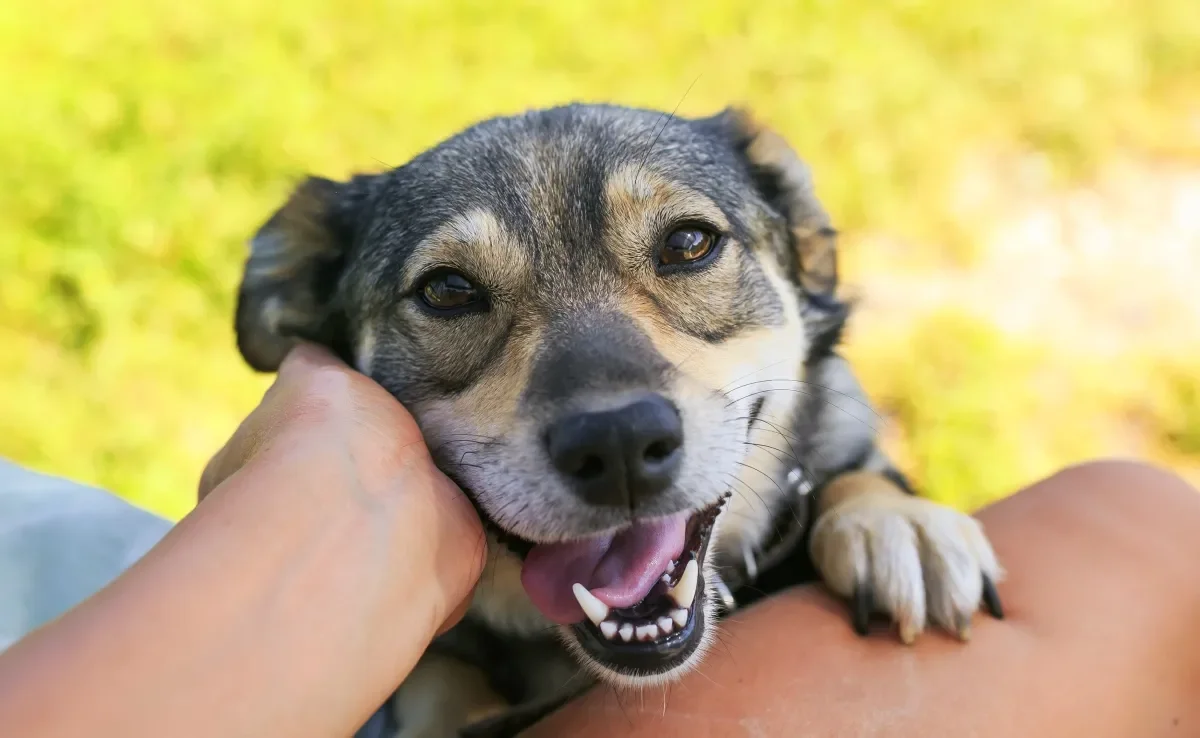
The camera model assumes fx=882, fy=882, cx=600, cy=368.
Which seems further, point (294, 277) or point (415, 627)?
point (294, 277)

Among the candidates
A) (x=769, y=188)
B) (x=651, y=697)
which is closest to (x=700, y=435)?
(x=651, y=697)

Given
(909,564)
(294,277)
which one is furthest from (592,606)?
(294,277)

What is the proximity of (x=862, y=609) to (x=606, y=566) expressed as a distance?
1.83 feet

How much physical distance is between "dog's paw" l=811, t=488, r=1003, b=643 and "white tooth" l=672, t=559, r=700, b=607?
1.14 feet

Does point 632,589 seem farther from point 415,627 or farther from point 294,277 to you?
point 294,277

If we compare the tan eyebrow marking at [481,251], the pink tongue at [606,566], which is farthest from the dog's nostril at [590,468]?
the tan eyebrow marking at [481,251]

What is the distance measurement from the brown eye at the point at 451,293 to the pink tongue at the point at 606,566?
0.66 meters

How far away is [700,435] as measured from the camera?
73.4 inches

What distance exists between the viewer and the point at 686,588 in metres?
1.89

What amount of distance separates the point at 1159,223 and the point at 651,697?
197 inches

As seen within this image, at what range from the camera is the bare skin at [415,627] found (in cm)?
121

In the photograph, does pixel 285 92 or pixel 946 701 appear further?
pixel 285 92

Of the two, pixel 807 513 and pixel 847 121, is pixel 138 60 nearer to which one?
pixel 847 121

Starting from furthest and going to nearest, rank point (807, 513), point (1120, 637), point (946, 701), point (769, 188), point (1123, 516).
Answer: point (769, 188) → point (807, 513) → point (1123, 516) → point (1120, 637) → point (946, 701)
